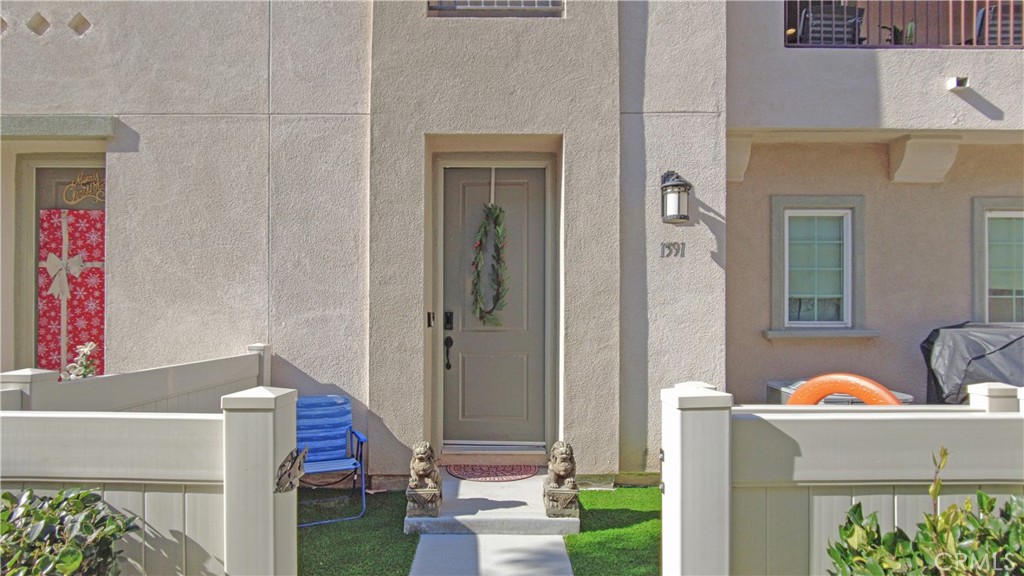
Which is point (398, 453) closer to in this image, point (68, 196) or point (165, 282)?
point (165, 282)

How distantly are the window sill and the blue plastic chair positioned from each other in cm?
420

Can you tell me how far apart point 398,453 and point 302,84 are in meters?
3.40

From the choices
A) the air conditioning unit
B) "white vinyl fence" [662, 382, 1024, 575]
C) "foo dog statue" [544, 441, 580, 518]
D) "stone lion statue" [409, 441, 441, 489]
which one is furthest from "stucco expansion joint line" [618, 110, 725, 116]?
"white vinyl fence" [662, 382, 1024, 575]

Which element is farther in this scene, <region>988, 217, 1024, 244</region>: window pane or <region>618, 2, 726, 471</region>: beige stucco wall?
<region>988, 217, 1024, 244</region>: window pane

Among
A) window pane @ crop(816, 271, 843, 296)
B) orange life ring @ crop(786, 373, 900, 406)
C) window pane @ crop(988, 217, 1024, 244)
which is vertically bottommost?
orange life ring @ crop(786, 373, 900, 406)

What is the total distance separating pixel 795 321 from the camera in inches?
235

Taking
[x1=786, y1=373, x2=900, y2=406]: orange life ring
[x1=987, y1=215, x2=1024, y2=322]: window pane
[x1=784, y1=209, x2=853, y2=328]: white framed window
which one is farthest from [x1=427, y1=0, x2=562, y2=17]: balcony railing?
[x1=987, y1=215, x2=1024, y2=322]: window pane

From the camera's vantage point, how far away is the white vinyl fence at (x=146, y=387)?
304 centimetres

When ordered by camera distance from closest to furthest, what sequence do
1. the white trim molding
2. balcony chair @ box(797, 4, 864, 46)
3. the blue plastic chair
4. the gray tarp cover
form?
the blue plastic chair → the gray tarp cover → the white trim molding → balcony chair @ box(797, 4, 864, 46)

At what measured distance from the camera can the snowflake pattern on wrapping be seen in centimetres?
545

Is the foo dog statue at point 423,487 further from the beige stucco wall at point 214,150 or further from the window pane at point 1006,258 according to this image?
the window pane at point 1006,258

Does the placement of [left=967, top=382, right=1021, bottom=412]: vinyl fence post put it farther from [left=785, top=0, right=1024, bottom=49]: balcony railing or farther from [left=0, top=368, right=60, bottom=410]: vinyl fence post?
[left=0, top=368, right=60, bottom=410]: vinyl fence post
